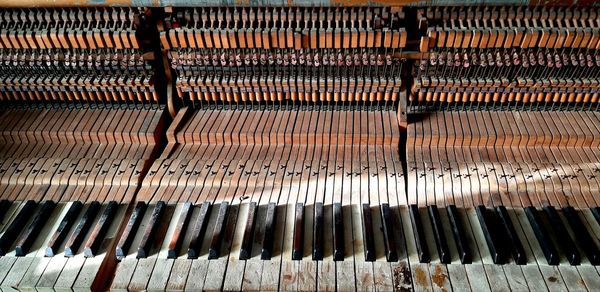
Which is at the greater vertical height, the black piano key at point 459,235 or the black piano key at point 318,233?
the black piano key at point 318,233

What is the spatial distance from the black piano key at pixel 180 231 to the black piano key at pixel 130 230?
9.7 inches

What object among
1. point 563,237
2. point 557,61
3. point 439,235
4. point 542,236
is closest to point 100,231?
point 439,235

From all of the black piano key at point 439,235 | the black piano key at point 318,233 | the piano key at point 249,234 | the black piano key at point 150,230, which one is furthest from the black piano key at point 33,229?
the black piano key at point 439,235

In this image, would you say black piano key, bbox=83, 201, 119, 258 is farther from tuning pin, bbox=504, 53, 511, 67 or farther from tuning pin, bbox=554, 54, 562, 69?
tuning pin, bbox=554, 54, 562, 69

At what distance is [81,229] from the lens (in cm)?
260

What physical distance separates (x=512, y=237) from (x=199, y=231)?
178 cm

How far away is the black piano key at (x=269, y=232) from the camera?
95.7 inches

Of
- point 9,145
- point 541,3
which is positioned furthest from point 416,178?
point 9,145

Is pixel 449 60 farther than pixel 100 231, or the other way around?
pixel 449 60

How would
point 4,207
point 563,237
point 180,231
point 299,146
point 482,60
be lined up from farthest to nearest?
point 299,146 < point 482,60 < point 4,207 < point 180,231 < point 563,237

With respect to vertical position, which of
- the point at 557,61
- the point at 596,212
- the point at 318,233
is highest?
the point at 557,61

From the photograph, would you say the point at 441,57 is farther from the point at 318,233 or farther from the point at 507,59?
the point at 318,233

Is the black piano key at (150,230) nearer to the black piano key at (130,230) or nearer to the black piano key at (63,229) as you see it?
the black piano key at (130,230)

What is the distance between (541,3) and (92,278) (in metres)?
2.99
